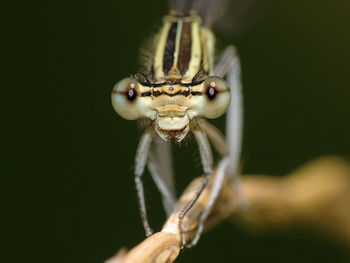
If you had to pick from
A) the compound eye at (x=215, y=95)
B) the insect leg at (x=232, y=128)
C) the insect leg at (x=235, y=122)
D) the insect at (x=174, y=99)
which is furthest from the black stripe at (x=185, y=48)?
the insect leg at (x=235, y=122)

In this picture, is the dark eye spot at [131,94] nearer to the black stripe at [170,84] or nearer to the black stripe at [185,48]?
the black stripe at [170,84]

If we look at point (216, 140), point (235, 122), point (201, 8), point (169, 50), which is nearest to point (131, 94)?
point (169, 50)

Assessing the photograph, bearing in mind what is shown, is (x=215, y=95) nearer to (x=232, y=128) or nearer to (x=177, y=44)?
(x=177, y=44)

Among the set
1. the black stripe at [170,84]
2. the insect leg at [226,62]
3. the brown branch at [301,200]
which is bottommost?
the brown branch at [301,200]

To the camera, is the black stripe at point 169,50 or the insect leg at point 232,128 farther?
the insect leg at point 232,128

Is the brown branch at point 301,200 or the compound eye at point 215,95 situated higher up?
the compound eye at point 215,95
